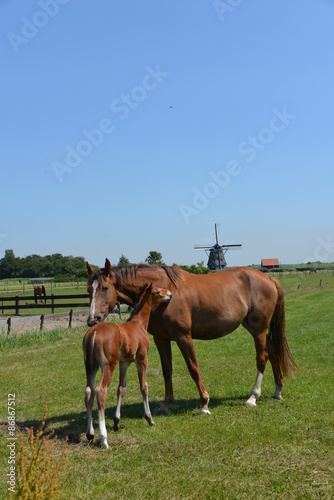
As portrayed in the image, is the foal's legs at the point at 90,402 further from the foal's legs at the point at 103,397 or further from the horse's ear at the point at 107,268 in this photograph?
the horse's ear at the point at 107,268

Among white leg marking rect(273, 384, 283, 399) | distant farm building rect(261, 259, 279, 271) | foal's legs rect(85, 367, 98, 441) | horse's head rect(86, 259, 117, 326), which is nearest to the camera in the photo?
foal's legs rect(85, 367, 98, 441)

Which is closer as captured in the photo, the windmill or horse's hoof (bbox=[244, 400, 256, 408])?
horse's hoof (bbox=[244, 400, 256, 408])

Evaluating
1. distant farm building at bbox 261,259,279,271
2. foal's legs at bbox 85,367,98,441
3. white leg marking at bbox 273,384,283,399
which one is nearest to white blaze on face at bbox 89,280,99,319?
foal's legs at bbox 85,367,98,441

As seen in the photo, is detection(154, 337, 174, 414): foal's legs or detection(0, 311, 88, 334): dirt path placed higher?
detection(154, 337, 174, 414): foal's legs

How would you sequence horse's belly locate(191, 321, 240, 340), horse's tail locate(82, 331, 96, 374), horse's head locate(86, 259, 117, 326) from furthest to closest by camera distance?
horse's belly locate(191, 321, 240, 340), horse's head locate(86, 259, 117, 326), horse's tail locate(82, 331, 96, 374)

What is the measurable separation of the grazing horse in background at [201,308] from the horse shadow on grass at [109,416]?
0.32m

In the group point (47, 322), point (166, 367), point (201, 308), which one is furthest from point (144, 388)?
point (47, 322)

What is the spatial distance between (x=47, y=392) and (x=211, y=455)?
16.4ft

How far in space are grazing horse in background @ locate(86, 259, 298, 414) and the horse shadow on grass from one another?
0.32 meters

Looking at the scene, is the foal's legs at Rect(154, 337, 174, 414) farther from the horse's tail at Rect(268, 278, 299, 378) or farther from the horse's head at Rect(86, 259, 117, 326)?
the horse's tail at Rect(268, 278, 299, 378)

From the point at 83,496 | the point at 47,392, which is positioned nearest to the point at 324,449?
the point at 83,496

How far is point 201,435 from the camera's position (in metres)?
6.07

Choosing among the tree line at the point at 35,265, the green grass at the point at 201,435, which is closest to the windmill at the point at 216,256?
the tree line at the point at 35,265

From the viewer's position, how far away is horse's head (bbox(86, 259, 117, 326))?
6695 mm
